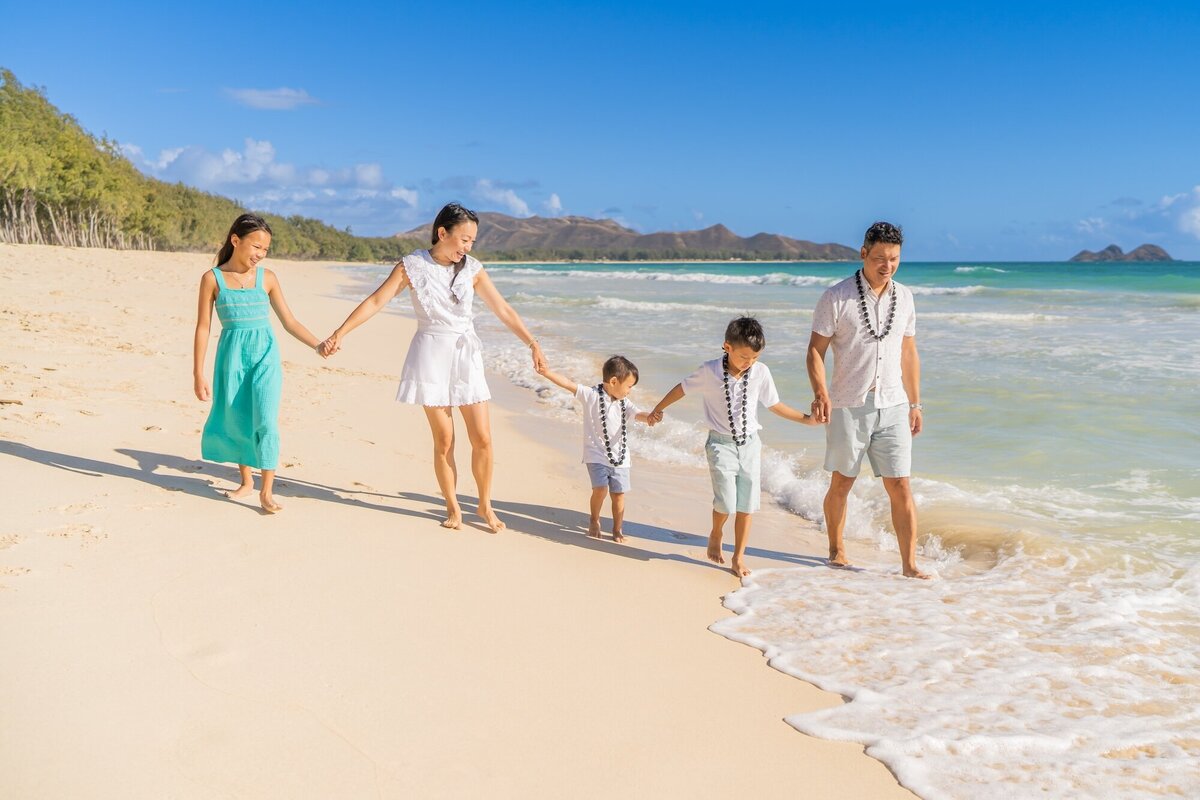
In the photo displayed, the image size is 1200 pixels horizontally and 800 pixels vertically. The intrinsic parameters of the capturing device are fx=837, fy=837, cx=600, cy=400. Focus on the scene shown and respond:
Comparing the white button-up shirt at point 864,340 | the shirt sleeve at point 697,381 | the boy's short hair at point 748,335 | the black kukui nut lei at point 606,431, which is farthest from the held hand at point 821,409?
the black kukui nut lei at point 606,431

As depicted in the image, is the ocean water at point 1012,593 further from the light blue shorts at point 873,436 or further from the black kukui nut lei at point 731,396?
the black kukui nut lei at point 731,396

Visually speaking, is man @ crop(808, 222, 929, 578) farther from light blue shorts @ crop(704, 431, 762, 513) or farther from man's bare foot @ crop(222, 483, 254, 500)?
man's bare foot @ crop(222, 483, 254, 500)

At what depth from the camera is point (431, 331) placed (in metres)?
5.00

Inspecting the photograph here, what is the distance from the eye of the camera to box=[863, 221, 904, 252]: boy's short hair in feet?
15.6

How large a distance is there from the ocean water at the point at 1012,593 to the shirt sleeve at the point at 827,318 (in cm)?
145

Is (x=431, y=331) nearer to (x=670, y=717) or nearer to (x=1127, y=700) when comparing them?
(x=670, y=717)

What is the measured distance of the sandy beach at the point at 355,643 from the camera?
8.61 ft

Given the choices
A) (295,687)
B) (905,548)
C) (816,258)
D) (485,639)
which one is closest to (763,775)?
(485,639)

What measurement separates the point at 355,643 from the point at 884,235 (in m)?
3.52

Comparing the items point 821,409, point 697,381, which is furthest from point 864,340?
point 697,381

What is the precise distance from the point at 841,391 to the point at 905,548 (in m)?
1.03

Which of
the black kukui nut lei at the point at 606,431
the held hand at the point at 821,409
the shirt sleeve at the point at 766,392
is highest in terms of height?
the shirt sleeve at the point at 766,392

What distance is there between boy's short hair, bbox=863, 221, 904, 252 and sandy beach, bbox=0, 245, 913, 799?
2.04m

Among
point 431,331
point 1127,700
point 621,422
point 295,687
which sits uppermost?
point 431,331
